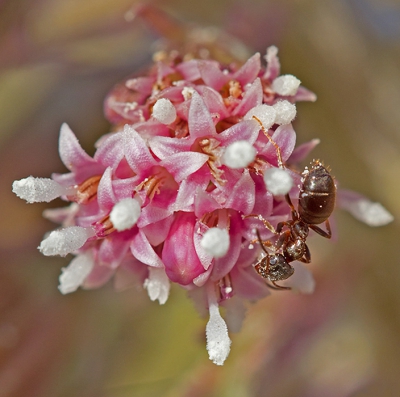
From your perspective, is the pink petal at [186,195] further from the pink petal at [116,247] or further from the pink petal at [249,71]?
the pink petal at [249,71]

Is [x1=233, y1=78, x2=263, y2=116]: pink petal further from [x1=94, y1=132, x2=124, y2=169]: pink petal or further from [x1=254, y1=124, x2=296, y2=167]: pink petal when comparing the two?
[x1=94, y1=132, x2=124, y2=169]: pink petal

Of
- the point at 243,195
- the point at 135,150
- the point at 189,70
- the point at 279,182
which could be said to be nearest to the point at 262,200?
the point at 243,195

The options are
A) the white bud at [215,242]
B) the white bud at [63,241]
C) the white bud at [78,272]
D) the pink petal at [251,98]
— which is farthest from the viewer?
the white bud at [78,272]

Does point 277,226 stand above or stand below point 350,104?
above

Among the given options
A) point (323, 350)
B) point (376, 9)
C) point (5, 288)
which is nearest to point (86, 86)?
point (5, 288)

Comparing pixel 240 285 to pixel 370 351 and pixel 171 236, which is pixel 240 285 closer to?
pixel 171 236

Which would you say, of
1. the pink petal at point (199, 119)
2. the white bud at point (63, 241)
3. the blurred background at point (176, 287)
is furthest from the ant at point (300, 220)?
the blurred background at point (176, 287)
